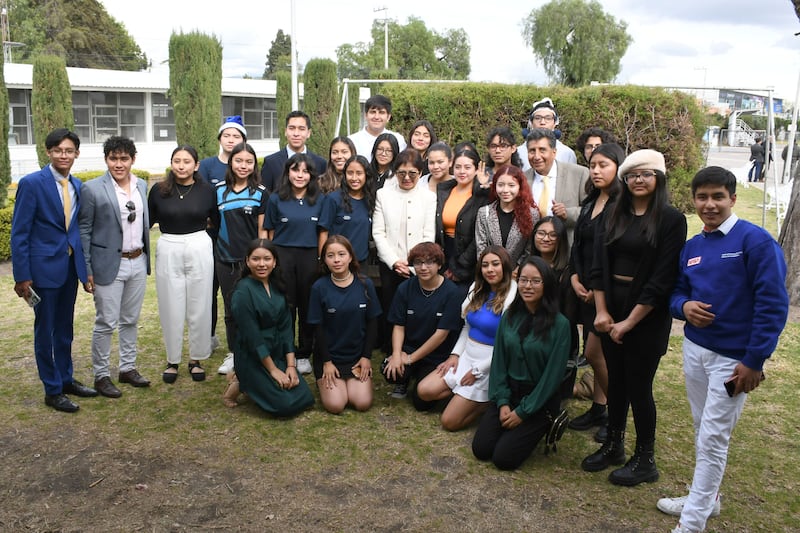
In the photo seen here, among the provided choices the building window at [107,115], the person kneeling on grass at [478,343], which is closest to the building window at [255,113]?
the building window at [107,115]

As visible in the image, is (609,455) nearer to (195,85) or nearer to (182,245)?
(182,245)

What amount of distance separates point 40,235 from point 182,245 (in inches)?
38.6

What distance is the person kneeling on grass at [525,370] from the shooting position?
4035 mm

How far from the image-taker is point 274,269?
4.86 m

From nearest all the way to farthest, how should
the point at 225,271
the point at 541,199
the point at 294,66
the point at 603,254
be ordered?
the point at 603,254, the point at 541,199, the point at 225,271, the point at 294,66

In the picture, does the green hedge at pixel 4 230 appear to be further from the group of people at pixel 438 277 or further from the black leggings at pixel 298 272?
the black leggings at pixel 298 272

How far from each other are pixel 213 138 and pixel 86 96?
1101 cm

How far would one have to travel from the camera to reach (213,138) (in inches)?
671

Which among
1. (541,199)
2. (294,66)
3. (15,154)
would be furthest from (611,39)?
(541,199)

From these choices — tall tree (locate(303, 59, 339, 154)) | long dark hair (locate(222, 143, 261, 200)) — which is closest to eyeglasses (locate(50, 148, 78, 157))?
long dark hair (locate(222, 143, 261, 200))

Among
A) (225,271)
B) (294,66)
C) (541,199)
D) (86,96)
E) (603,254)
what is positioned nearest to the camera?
(603,254)

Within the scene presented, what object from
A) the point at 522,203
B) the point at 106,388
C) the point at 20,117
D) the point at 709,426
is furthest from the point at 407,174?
the point at 20,117

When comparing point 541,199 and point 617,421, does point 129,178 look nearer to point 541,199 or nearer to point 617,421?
point 541,199

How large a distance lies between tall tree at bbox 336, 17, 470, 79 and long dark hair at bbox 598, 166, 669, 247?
194 feet
